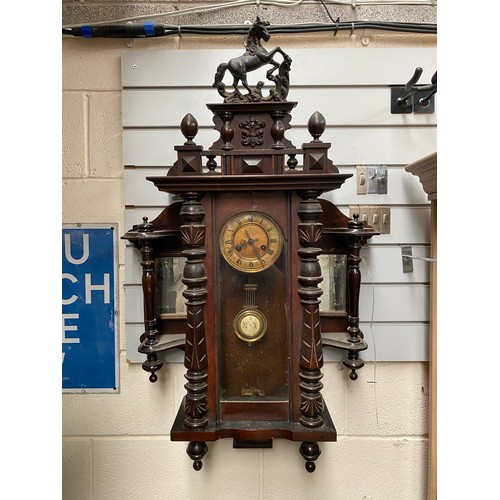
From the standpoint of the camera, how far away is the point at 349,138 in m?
1.13

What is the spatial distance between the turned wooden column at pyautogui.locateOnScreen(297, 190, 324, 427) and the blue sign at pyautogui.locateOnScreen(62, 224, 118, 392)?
2.03ft

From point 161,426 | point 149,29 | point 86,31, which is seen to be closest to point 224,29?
point 149,29

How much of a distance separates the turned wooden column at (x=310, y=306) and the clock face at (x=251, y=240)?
64 millimetres

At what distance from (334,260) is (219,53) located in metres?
0.70

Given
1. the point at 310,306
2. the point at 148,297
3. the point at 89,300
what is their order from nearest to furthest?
the point at 310,306
the point at 148,297
the point at 89,300

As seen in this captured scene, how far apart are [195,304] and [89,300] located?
478 millimetres

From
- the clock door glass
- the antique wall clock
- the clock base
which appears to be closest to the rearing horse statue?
the antique wall clock

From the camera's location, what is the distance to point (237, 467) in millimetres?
1166

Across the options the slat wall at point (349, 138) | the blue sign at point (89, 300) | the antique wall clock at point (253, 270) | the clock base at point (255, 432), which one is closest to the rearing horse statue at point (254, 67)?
the antique wall clock at point (253, 270)

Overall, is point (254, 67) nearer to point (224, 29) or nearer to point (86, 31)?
point (224, 29)

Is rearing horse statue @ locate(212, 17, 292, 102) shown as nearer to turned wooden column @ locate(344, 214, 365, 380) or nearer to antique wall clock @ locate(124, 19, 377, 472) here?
antique wall clock @ locate(124, 19, 377, 472)

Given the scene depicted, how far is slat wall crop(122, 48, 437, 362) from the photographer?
1.12 meters

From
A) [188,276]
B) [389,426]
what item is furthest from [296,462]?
[188,276]

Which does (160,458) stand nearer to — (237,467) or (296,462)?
(237,467)
